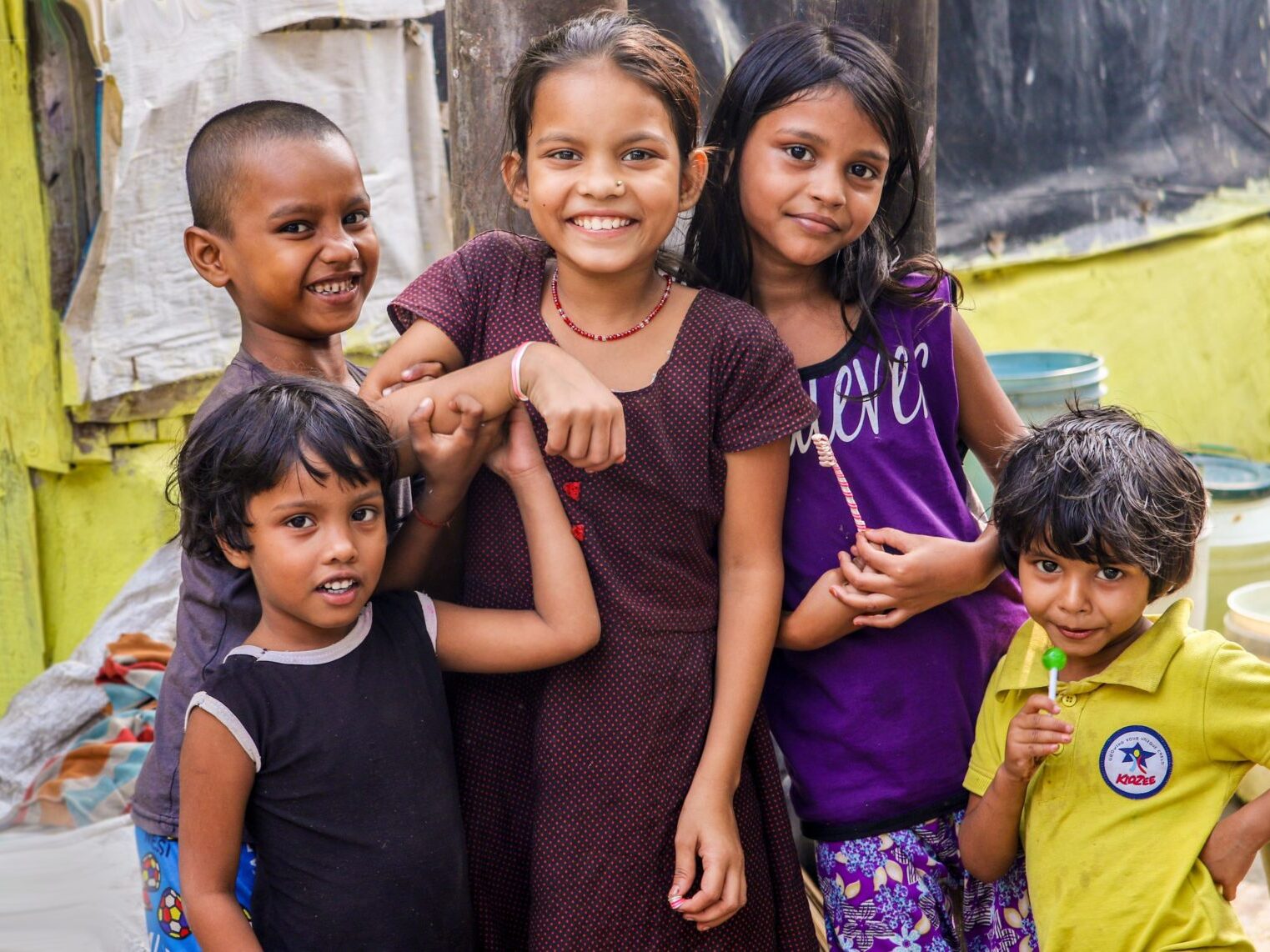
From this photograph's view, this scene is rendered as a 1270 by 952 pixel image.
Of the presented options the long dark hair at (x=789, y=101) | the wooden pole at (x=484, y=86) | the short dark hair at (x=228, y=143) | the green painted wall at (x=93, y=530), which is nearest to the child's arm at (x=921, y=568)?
the long dark hair at (x=789, y=101)

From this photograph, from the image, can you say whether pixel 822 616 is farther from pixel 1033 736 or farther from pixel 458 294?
pixel 458 294

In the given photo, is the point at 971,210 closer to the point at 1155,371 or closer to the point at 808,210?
the point at 1155,371

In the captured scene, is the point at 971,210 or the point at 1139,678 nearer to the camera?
the point at 1139,678

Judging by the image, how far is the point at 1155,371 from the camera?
235 inches

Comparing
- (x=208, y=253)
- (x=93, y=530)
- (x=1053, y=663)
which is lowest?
(x=93, y=530)

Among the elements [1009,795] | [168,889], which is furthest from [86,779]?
[1009,795]

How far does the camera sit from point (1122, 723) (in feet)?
6.07

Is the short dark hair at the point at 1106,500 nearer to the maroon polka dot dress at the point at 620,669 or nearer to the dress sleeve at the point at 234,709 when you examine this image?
the maroon polka dot dress at the point at 620,669

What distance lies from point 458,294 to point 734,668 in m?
0.64

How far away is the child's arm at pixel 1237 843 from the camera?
1.78 meters

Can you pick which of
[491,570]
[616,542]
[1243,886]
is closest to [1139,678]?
[616,542]

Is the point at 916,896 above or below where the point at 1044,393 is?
below

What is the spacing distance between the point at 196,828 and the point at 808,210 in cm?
115

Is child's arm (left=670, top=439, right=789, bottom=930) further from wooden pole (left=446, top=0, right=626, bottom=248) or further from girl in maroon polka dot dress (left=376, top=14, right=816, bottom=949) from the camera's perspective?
wooden pole (left=446, top=0, right=626, bottom=248)
